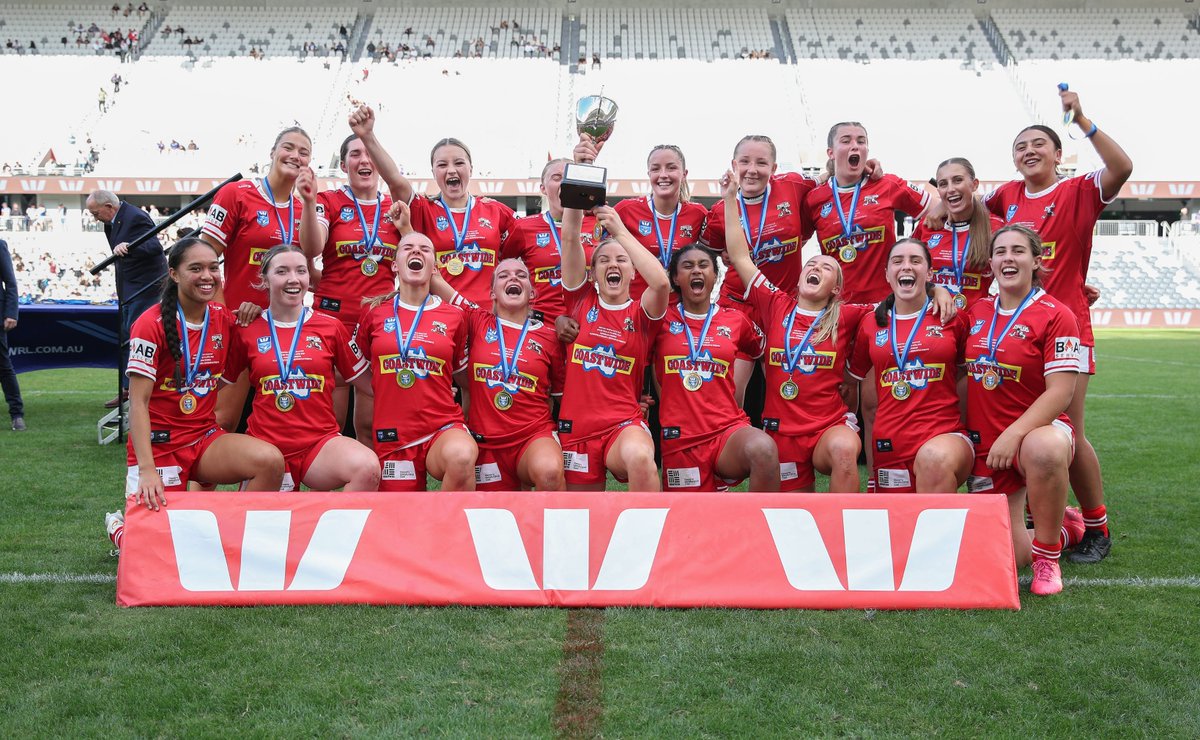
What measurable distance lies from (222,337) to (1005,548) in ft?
11.0

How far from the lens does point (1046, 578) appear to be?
12.7 ft

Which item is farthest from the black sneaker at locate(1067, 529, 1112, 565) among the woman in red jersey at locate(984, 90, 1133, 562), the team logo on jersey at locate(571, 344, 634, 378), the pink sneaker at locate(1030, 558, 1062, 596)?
the team logo on jersey at locate(571, 344, 634, 378)

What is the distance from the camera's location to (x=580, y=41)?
40156 millimetres

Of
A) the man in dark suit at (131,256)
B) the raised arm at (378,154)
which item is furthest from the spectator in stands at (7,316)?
the raised arm at (378,154)

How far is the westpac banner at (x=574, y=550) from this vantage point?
3607 millimetres

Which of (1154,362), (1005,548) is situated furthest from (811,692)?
(1154,362)

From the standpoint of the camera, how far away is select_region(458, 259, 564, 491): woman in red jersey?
438cm

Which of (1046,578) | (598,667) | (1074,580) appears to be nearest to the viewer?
(598,667)

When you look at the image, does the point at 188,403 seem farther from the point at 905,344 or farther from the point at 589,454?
the point at 905,344

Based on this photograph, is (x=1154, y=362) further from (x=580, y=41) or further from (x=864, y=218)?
(x=580, y=41)

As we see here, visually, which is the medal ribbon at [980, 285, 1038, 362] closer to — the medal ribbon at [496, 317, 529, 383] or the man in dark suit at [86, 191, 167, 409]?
the medal ribbon at [496, 317, 529, 383]

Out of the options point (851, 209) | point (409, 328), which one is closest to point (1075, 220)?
point (851, 209)

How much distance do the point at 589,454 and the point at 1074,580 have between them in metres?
2.11

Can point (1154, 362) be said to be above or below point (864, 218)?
below
